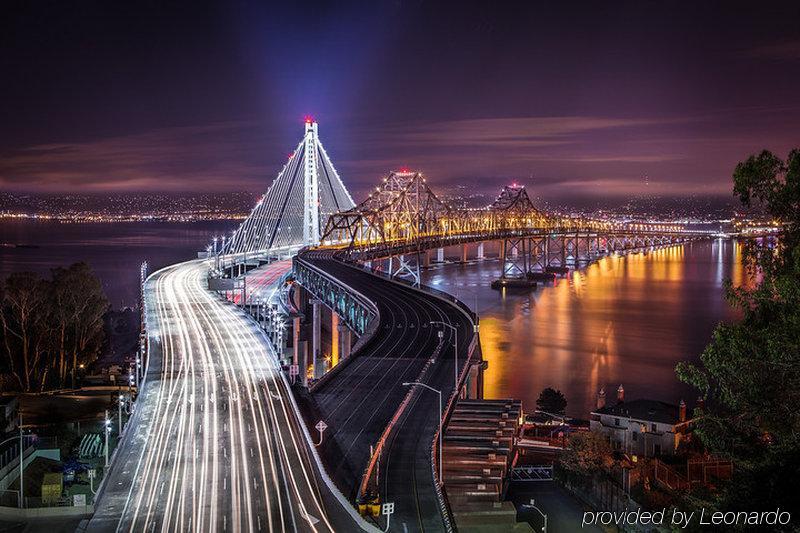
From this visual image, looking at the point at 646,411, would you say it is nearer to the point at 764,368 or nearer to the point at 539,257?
the point at 764,368

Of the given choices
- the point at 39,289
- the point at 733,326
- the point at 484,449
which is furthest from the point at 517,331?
the point at 733,326

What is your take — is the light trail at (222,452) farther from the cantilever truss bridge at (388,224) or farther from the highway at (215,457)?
the cantilever truss bridge at (388,224)

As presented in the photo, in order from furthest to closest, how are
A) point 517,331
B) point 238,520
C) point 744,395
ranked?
point 517,331
point 238,520
point 744,395

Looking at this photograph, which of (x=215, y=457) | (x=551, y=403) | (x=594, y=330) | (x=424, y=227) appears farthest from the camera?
(x=424, y=227)

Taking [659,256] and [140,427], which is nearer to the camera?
[140,427]

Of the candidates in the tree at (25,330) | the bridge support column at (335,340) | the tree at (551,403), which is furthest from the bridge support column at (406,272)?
the tree at (25,330)

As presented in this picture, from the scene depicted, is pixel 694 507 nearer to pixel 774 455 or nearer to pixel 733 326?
pixel 774 455

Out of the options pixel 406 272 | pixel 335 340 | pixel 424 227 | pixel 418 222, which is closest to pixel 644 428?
pixel 335 340
